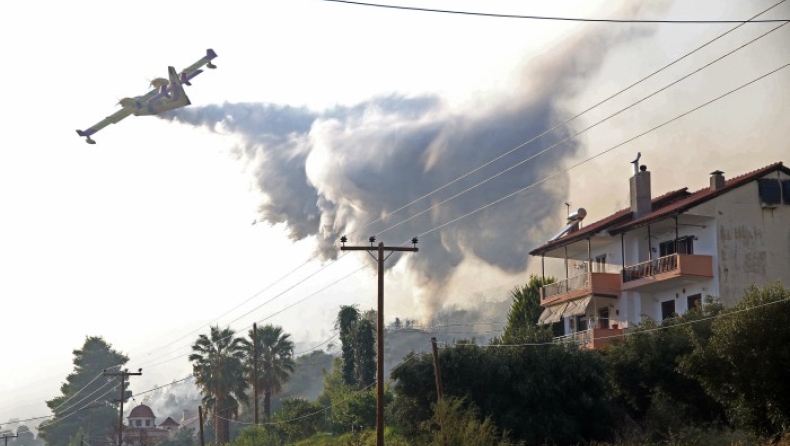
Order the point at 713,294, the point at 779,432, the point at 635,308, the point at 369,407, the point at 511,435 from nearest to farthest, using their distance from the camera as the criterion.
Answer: the point at 779,432
the point at 511,435
the point at 713,294
the point at 635,308
the point at 369,407

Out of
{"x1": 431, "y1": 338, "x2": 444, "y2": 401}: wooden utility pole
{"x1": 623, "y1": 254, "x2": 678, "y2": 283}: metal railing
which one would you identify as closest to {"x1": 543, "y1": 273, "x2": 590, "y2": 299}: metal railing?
{"x1": 623, "y1": 254, "x2": 678, "y2": 283}: metal railing

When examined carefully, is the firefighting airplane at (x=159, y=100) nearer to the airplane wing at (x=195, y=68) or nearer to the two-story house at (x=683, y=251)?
the airplane wing at (x=195, y=68)

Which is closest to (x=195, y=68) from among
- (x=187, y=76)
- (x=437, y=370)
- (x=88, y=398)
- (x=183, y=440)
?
(x=187, y=76)

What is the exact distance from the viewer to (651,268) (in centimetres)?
6369

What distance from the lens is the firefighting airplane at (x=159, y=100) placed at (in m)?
66.0

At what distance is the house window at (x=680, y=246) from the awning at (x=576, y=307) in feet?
17.8

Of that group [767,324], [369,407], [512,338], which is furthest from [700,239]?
[369,407]

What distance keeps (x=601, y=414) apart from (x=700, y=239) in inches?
505

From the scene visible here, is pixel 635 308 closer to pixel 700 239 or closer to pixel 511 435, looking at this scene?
pixel 700 239

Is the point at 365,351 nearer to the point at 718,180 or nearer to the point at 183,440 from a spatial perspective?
the point at 718,180

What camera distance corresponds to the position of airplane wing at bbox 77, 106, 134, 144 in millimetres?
67875

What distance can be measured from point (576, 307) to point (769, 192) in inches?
521

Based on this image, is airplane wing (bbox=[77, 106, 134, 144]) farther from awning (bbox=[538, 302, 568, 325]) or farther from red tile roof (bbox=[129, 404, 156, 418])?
red tile roof (bbox=[129, 404, 156, 418])

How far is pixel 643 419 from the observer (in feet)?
183
